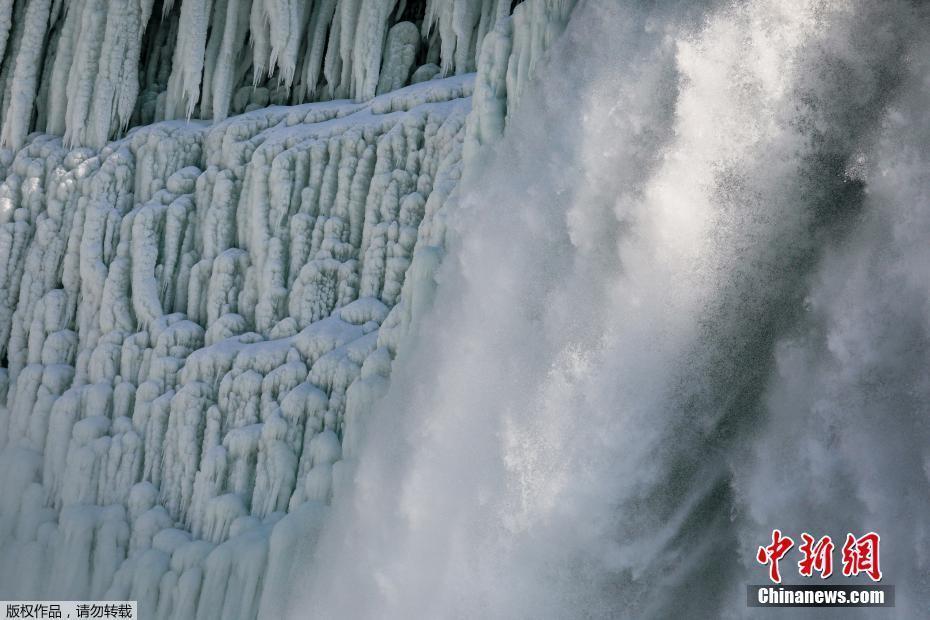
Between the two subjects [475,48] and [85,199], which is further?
[85,199]

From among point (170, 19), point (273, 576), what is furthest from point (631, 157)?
point (170, 19)

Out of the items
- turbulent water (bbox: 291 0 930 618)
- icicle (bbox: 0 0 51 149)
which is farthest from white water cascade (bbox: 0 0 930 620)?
icicle (bbox: 0 0 51 149)

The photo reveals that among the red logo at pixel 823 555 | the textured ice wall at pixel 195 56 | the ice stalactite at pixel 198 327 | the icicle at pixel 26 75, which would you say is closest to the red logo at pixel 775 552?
the red logo at pixel 823 555

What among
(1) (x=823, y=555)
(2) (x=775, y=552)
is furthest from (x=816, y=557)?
(2) (x=775, y=552)

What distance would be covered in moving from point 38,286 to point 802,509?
643 cm

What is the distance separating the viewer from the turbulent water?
3.46 metres

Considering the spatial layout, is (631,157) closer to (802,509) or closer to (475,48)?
(802,509)

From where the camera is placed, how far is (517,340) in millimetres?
4285

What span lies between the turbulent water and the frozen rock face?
802 mm

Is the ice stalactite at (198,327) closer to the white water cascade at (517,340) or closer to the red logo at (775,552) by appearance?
the white water cascade at (517,340)

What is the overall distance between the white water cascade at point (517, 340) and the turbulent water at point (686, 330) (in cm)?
1

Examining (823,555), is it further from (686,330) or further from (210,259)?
(210,259)

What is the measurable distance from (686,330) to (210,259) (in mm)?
4496

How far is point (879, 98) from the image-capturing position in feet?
11.7
